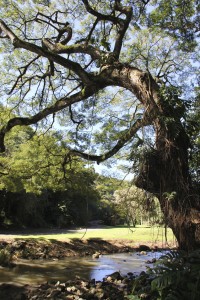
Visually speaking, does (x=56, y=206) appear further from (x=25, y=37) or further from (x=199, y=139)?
(x=199, y=139)

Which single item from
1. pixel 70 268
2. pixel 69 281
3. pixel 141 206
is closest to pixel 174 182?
pixel 141 206

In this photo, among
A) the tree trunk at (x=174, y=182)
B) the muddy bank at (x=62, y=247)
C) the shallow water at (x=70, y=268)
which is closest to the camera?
the tree trunk at (x=174, y=182)

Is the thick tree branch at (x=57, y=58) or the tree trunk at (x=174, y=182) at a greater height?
the thick tree branch at (x=57, y=58)

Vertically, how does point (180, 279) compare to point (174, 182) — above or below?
below

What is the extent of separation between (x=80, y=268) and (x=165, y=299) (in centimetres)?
867

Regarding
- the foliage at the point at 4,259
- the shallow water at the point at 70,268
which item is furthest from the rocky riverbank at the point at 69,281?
the shallow water at the point at 70,268

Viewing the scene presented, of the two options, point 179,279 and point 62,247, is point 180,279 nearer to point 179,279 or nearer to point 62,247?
point 179,279

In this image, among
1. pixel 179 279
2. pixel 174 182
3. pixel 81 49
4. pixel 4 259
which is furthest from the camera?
pixel 4 259

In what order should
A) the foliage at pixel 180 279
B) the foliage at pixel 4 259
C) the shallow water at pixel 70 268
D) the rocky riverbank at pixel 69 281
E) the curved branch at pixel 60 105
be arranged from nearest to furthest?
1. the foliage at pixel 180 279
2. the rocky riverbank at pixel 69 281
3. the curved branch at pixel 60 105
4. the shallow water at pixel 70 268
5. the foliage at pixel 4 259

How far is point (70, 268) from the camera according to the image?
12.5 meters

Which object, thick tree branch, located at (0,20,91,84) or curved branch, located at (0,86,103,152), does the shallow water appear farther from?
thick tree branch, located at (0,20,91,84)

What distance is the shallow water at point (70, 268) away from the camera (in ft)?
34.2

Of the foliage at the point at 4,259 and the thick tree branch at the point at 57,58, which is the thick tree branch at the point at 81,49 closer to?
the thick tree branch at the point at 57,58

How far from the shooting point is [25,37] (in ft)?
40.9
